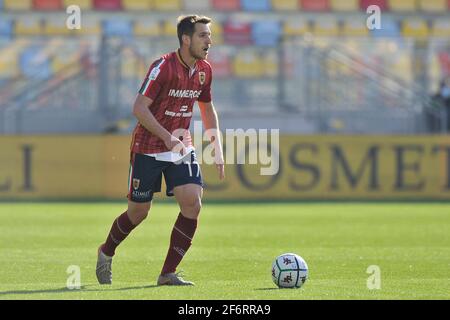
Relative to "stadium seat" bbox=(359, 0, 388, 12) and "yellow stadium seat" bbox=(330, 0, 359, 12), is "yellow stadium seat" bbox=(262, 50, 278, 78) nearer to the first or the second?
"yellow stadium seat" bbox=(330, 0, 359, 12)

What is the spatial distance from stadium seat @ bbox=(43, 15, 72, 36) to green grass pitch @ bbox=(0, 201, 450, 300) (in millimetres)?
9121

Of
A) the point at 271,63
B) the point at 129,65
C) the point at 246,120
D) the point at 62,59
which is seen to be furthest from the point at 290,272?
the point at 62,59

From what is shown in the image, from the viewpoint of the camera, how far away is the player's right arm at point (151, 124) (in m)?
8.75

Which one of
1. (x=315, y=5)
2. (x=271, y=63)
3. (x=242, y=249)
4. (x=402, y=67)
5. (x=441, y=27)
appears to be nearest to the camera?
(x=242, y=249)

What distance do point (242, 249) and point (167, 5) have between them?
17.4 meters

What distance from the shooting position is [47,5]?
94.4 feet

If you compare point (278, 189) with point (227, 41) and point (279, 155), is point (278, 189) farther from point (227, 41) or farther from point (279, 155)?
point (227, 41)

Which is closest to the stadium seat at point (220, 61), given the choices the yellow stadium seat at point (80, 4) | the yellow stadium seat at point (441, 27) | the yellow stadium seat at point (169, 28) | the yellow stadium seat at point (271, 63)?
the yellow stadium seat at point (271, 63)

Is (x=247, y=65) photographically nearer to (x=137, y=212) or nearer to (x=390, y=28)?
(x=390, y=28)

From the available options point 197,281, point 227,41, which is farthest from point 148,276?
point 227,41

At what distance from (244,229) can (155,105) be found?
6823 mm

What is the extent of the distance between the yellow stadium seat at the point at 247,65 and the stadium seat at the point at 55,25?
6251 mm

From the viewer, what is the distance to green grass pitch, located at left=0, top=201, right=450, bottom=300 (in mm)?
8602

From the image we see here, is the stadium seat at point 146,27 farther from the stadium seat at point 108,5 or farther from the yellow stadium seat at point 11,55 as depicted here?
the yellow stadium seat at point 11,55
